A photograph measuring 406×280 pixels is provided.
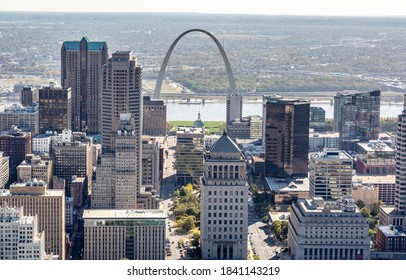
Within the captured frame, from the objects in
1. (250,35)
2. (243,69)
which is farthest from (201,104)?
(250,35)

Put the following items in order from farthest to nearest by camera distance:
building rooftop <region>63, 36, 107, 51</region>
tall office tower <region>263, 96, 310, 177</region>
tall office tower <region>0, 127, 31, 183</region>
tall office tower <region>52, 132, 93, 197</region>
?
building rooftop <region>63, 36, 107, 51</region>
tall office tower <region>0, 127, 31, 183</region>
tall office tower <region>263, 96, 310, 177</region>
tall office tower <region>52, 132, 93, 197</region>

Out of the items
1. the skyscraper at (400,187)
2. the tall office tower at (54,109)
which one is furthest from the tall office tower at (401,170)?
the tall office tower at (54,109)

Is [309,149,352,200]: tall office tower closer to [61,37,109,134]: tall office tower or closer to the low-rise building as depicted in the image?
the low-rise building

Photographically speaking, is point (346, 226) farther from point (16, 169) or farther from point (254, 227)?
point (16, 169)

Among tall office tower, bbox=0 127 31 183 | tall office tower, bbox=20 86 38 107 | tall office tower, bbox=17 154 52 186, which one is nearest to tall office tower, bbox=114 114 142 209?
tall office tower, bbox=17 154 52 186

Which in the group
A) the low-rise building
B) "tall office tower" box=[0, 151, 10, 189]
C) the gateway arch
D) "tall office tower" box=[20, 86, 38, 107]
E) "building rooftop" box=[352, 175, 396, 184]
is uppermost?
the gateway arch

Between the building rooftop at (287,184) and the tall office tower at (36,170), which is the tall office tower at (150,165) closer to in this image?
the tall office tower at (36,170)

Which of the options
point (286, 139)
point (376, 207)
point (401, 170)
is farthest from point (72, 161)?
point (401, 170)
